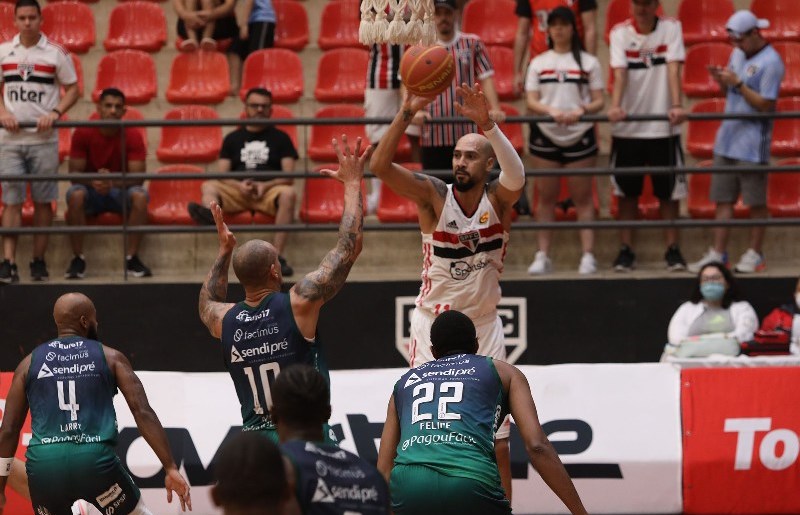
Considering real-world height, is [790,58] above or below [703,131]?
above

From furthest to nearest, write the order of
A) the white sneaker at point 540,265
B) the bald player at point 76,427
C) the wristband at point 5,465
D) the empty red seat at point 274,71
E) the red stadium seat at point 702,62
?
the empty red seat at point 274,71 < the red stadium seat at point 702,62 < the white sneaker at point 540,265 < the wristband at point 5,465 < the bald player at point 76,427

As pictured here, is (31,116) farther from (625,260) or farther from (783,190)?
(783,190)

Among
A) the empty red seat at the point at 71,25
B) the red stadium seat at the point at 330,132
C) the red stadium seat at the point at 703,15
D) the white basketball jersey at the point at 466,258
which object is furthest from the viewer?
the empty red seat at the point at 71,25

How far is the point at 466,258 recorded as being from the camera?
320 inches

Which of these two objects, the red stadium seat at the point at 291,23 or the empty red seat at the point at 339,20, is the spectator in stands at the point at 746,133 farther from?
the red stadium seat at the point at 291,23

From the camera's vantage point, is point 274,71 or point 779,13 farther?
point 779,13

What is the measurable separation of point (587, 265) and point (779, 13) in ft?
14.4

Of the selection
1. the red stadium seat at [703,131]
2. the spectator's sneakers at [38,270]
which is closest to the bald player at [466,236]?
the spectator's sneakers at [38,270]

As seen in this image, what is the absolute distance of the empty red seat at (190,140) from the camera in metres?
12.8

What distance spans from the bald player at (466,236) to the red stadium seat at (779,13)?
A: 6749 mm

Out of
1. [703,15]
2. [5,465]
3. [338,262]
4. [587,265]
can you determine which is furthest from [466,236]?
[703,15]

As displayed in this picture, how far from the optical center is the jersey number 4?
5965 mm

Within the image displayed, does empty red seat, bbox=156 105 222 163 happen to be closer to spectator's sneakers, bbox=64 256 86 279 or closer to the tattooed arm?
spectator's sneakers, bbox=64 256 86 279

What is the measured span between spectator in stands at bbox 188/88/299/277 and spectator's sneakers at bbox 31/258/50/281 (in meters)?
1.40
